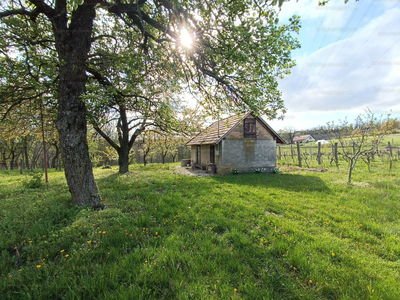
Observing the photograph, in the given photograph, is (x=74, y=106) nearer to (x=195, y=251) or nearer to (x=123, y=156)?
(x=195, y=251)

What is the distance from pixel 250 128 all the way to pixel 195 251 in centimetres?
1282

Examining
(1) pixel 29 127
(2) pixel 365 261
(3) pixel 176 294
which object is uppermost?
(1) pixel 29 127

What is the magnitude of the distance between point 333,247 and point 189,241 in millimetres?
2900

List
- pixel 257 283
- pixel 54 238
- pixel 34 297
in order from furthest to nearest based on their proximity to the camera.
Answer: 1. pixel 54 238
2. pixel 257 283
3. pixel 34 297

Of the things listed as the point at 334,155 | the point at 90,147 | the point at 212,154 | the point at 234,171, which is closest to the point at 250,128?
the point at 234,171

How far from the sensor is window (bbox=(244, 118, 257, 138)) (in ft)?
47.9

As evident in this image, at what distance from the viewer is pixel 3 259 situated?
291cm

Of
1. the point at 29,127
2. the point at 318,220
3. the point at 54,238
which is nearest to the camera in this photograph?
the point at 54,238

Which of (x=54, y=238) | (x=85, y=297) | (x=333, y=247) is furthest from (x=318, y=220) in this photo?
(x=54, y=238)

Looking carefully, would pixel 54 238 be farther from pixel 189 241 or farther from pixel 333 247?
pixel 333 247

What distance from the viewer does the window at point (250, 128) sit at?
1461 cm

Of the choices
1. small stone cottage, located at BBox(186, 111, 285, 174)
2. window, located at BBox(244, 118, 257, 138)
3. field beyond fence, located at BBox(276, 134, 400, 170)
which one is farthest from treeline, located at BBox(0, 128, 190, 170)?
field beyond fence, located at BBox(276, 134, 400, 170)

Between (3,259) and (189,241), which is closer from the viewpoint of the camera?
(3,259)

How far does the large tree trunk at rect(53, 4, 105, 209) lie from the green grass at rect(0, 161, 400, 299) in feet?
2.11
